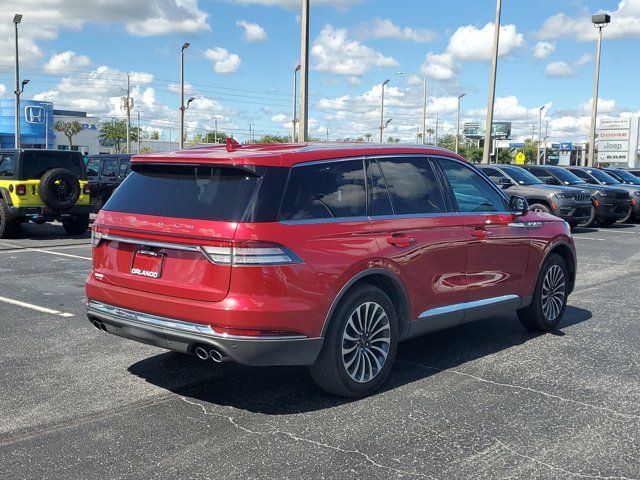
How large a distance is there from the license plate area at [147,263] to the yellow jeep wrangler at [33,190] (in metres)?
10.6

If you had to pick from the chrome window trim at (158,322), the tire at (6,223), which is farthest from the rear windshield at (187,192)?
the tire at (6,223)

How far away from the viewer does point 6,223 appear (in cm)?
1462

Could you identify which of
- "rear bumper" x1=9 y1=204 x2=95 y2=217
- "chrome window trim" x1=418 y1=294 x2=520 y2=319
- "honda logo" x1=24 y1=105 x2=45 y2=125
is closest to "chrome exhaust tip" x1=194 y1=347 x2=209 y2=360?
"chrome window trim" x1=418 y1=294 x2=520 y2=319

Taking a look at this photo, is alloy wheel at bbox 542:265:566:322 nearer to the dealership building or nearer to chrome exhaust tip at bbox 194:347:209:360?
chrome exhaust tip at bbox 194:347:209:360

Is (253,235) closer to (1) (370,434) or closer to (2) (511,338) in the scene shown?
(1) (370,434)

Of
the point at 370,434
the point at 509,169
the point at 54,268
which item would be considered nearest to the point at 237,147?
the point at 370,434

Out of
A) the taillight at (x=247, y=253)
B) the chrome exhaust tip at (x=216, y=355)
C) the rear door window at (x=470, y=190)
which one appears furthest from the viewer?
the rear door window at (x=470, y=190)

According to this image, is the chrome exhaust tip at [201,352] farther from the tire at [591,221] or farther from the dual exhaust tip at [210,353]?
the tire at [591,221]

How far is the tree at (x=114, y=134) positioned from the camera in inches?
3932

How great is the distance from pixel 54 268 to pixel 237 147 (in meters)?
6.95

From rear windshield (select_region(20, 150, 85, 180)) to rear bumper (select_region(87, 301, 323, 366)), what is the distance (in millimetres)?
11036

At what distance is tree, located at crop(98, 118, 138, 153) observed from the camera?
9988 centimetres

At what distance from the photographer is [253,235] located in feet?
14.2

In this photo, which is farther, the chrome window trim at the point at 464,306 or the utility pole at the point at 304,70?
the utility pole at the point at 304,70
